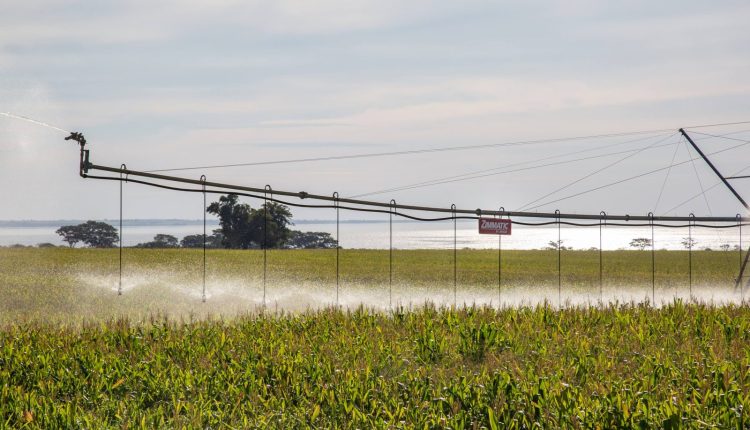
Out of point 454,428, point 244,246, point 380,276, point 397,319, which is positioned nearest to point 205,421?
point 454,428

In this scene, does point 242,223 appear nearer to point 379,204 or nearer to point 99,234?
point 99,234

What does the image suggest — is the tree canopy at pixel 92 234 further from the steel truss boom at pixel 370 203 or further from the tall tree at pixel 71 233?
the steel truss boom at pixel 370 203

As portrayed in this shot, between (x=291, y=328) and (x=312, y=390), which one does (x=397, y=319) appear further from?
(x=312, y=390)

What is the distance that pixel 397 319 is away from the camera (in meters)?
19.4

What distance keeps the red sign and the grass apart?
3.28m

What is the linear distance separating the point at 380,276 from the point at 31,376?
32.8m

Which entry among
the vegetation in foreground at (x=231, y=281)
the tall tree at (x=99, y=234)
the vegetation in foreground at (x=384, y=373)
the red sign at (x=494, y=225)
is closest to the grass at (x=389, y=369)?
the vegetation in foreground at (x=384, y=373)

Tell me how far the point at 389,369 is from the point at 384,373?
21cm

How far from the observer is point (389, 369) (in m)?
14.2

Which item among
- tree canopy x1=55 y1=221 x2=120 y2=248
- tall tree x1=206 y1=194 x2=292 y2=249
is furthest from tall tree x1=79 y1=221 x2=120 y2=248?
tall tree x1=206 y1=194 x2=292 y2=249

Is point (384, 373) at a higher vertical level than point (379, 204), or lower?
lower

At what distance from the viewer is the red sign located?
24.0m

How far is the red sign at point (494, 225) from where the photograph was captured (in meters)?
24.0

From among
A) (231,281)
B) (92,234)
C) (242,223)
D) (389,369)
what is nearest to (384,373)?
(389,369)
